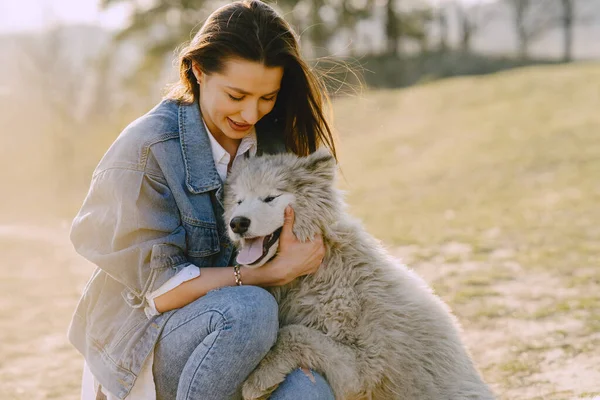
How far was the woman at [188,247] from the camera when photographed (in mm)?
2559

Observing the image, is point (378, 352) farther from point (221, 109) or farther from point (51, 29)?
point (51, 29)

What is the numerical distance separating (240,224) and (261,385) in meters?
0.71

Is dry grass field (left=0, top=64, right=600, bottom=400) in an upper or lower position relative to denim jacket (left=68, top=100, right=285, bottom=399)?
lower

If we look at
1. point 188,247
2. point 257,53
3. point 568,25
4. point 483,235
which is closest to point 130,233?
point 188,247

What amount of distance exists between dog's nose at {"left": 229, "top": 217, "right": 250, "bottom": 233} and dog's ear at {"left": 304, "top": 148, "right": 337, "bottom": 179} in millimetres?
491

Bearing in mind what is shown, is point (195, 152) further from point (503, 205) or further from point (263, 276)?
point (503, 205)

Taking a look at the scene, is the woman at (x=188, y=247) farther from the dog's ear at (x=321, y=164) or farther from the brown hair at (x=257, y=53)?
the dog's ear at (x=321, y=164)

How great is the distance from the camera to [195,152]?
2.88 metres

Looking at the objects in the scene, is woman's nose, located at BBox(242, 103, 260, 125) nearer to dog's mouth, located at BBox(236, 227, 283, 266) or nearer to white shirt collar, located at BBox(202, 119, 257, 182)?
white shirt collar, located at BBox(202, 119, 257, 182)

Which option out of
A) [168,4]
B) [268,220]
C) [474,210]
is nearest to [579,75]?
[474,210]

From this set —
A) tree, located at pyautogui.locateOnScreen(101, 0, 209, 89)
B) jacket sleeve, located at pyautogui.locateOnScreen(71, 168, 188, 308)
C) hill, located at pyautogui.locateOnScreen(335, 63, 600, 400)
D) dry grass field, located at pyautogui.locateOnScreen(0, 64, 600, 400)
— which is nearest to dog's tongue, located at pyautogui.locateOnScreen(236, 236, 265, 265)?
jacket sleeve, located at pyautogui.locateOnScreen(71, 168, 188, 308)

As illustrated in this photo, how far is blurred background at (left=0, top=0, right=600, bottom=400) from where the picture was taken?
15.1ft

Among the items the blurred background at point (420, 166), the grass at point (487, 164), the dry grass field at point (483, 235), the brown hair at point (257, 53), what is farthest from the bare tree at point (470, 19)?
the brown hair at point (257, 53)

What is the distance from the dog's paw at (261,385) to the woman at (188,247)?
0.12 feet
